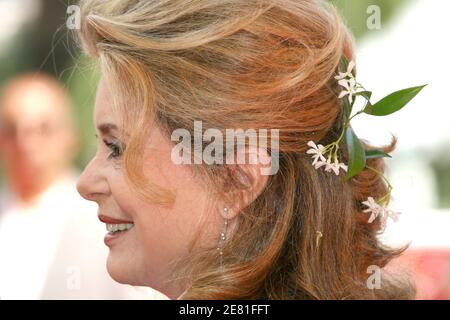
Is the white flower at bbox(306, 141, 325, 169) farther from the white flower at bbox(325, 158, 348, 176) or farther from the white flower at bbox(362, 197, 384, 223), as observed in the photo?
the white flower at bbox(362, 197, 384, 223)

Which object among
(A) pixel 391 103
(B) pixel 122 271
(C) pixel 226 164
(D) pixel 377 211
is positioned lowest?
(B) pixel 122 271

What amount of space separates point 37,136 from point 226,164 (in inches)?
69.6

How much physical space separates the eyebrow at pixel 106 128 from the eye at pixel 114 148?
0.08ft

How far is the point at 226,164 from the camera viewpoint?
1534 millimetres

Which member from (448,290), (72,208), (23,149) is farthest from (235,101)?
(23,149)

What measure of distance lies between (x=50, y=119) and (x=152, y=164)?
1.72m

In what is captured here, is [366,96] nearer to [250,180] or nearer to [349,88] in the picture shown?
[349,88]

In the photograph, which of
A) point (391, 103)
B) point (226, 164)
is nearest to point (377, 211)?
point (391, 103)

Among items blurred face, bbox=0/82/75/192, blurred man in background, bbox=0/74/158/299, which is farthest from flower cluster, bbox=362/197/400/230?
blurred face, bbox=0/82/75/192

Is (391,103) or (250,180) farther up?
(391,103)

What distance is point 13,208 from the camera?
3.23 metres

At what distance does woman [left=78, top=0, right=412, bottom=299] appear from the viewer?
4.91ft

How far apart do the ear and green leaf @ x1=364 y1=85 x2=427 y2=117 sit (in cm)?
25

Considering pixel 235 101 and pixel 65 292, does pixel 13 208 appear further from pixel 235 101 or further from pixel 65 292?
pixel 235 101
